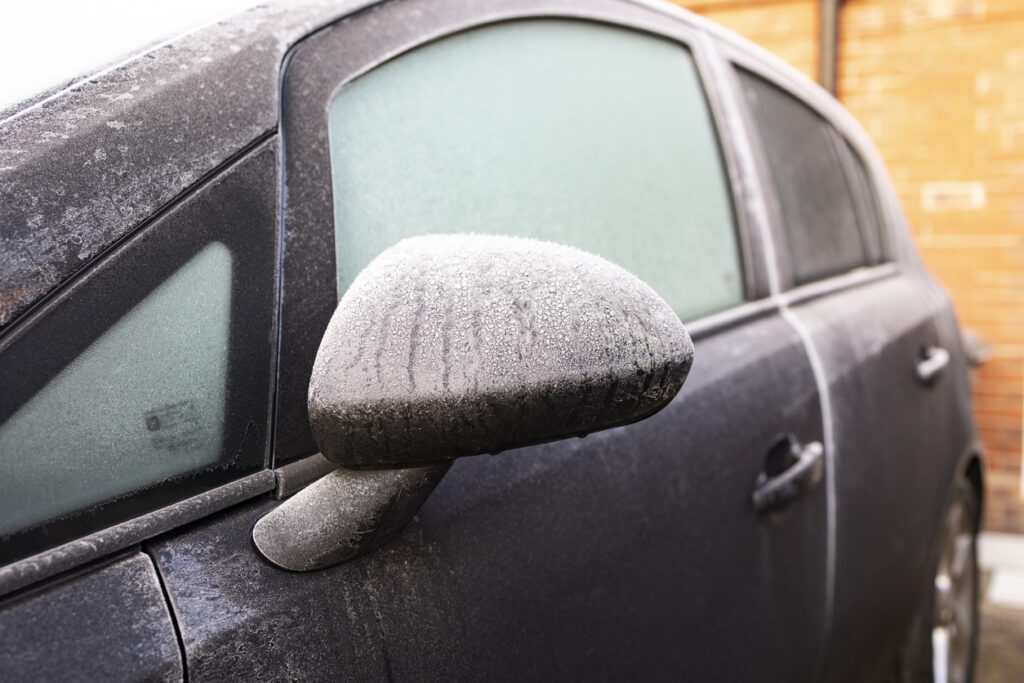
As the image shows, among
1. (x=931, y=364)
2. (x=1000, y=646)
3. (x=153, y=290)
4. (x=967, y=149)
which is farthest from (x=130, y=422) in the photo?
(x=967, y=149)

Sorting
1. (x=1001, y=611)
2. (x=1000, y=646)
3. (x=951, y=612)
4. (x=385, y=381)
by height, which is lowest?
(x=1001, y=611)

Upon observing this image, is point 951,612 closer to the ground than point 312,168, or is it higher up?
closer to the ground

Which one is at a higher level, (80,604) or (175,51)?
(175,51)

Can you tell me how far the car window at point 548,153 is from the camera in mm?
1150

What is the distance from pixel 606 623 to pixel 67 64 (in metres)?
0.87

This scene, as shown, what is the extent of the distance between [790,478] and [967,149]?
405cm

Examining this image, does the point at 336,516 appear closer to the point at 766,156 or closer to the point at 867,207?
the point at 766,156

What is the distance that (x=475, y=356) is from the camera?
0.75m

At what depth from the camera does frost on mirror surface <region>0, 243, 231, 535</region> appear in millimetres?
803

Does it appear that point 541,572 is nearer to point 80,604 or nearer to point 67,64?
point 80,604

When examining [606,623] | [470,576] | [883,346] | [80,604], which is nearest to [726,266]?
[883,346]

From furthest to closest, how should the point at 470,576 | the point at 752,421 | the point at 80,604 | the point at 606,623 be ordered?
the point at 752,421 → the point at 606,623 → the point at 470,576 → the point at 80,604

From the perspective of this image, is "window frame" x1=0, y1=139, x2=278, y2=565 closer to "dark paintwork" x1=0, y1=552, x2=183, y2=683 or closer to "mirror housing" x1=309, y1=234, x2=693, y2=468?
"dark paintwork" x1=0, y1=552, x2=183, y2=683

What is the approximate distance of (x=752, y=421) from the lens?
60.5 inches
